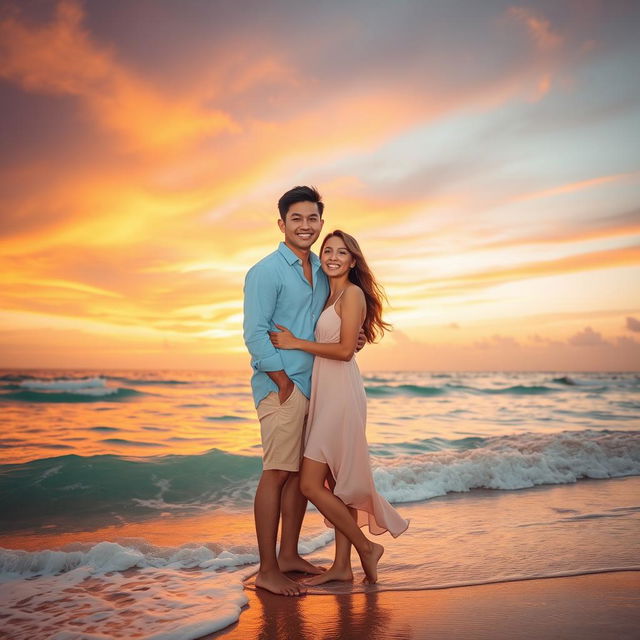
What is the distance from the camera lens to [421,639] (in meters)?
2.92

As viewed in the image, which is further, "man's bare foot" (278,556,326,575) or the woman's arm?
"man's bare foot" (278,556,326,575)

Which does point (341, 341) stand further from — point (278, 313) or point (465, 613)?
point (465, 613)

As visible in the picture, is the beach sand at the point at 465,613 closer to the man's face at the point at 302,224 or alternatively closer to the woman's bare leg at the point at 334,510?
the woman's bare leg at the point at 334,510

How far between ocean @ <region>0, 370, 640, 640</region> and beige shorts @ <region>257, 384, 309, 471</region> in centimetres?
88

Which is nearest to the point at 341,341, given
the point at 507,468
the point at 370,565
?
the point at 370,565

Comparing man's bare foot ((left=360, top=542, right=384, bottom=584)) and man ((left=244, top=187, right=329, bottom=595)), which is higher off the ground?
man ((left=244, top=187, right=329, bottom=595))

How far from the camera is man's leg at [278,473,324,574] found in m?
4.25

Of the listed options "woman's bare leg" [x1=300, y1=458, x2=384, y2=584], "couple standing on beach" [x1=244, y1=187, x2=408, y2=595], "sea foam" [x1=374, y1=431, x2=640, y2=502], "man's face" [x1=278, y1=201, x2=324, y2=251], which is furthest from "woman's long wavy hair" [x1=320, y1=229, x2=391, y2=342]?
"sea foam" [x1=374, y1=431, x2=640, y2=502]

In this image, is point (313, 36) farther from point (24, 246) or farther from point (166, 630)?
point (166, 630)

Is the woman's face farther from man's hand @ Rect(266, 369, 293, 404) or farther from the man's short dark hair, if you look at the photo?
man's hand @ Rect(266, 369, 293, 404)

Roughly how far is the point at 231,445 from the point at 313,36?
809cm

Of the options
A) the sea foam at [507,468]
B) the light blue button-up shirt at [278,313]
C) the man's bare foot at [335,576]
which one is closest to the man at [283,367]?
the light blue button-up shirt at [278,313]

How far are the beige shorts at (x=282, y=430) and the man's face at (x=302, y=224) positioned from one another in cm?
107

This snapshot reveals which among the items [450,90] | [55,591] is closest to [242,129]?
[450,90]
